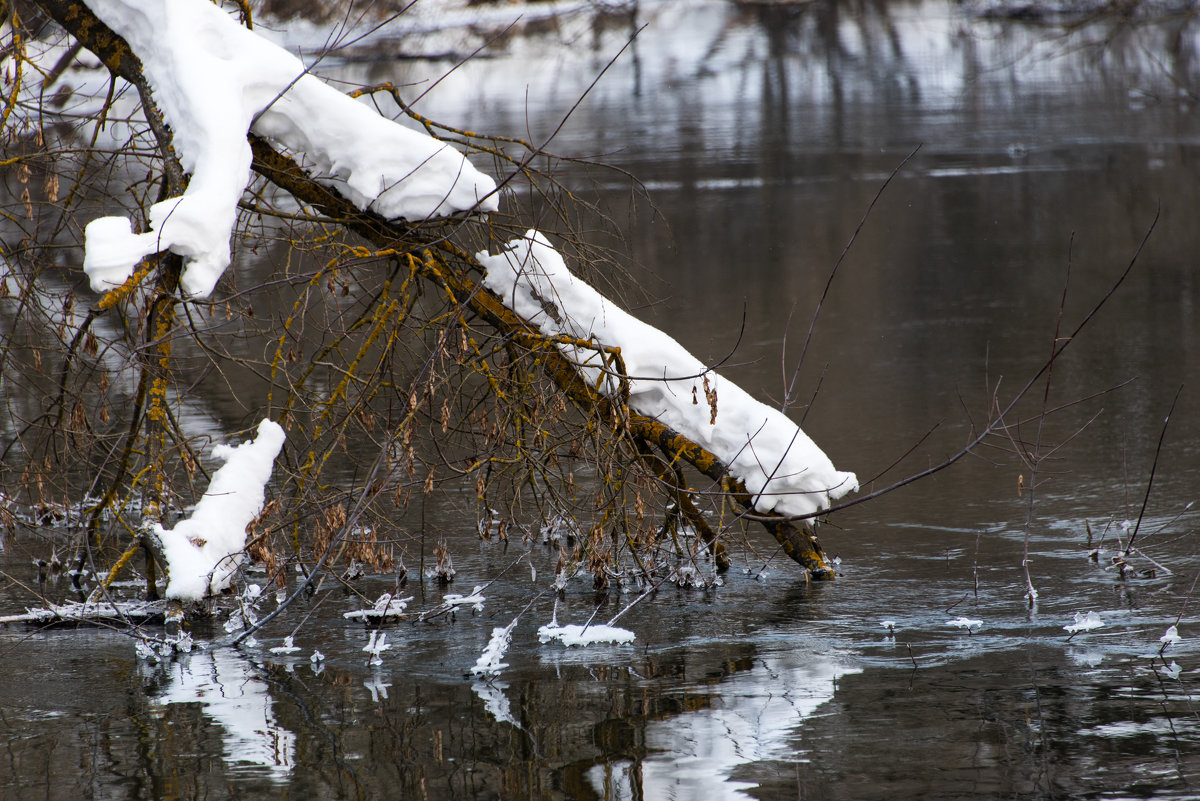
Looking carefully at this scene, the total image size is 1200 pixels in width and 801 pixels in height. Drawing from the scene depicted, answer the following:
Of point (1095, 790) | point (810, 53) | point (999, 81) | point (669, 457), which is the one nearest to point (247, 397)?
point (669, 457)

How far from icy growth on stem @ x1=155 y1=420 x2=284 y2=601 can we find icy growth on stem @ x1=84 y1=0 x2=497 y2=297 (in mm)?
911

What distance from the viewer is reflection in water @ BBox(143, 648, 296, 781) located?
4.56 meters

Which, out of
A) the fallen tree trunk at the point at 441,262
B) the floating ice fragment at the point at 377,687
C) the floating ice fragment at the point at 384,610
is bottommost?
the floating ice fragment at the point at 377,687

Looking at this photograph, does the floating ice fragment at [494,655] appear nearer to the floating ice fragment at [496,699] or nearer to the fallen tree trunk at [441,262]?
the floating ice fragment at [496,699]

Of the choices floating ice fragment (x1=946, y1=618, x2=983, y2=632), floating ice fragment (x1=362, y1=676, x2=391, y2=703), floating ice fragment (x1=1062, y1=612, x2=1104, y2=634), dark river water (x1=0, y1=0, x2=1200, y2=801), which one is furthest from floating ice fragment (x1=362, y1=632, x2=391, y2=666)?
floating ice fragment (x1=1062, y1=612, x2=1104, y2=634)

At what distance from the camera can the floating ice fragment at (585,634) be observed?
5613 millimetres

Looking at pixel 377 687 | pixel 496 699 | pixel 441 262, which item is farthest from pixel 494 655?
pixel 441 262

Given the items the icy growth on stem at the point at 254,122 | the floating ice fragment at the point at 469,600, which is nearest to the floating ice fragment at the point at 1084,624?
the floating ice fragment at the point at 469,600

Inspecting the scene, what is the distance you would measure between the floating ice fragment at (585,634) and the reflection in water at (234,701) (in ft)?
3.69

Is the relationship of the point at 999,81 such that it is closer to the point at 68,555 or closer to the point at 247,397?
the point at 247,397

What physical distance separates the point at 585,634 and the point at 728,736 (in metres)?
1.18

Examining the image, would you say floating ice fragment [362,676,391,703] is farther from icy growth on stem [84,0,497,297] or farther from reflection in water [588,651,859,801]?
icy growth on stem [84,0,497,297]

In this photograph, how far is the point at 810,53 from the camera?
3488cm

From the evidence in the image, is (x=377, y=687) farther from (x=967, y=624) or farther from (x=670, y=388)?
(x=967, y=624)
